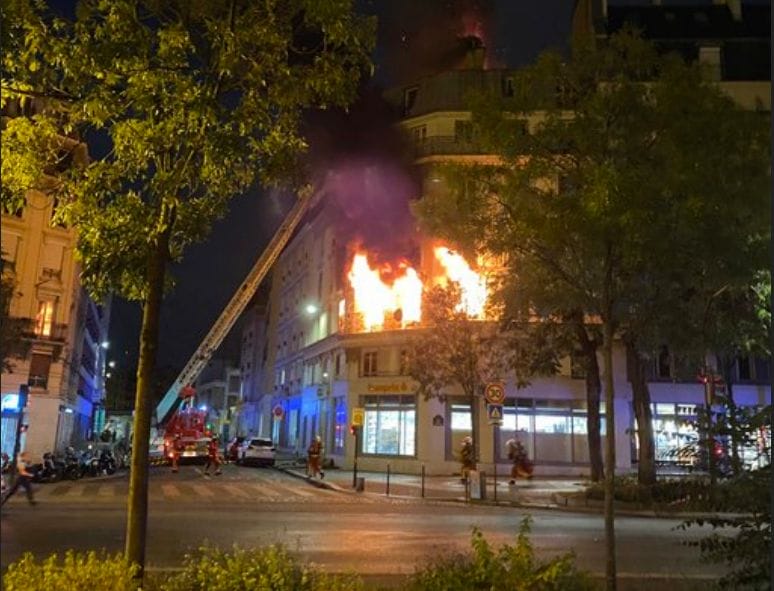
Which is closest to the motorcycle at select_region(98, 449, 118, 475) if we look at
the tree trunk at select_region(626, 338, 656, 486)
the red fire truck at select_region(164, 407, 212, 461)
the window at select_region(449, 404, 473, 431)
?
the red fire truck at select_region(164, 407, 212, 461)

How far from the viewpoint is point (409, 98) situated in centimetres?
3678

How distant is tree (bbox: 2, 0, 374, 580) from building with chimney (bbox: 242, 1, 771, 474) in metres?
20.0

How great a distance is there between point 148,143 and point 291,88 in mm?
1360

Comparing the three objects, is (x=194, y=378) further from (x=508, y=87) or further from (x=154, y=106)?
(x=154, y=106)

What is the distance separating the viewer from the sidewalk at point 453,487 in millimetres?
21094

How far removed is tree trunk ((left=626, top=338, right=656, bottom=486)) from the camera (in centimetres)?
2078

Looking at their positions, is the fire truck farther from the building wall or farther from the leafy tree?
the leafy tree

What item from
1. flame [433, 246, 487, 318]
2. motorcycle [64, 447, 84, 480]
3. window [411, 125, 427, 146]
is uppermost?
window [411, 125, 427, 146]

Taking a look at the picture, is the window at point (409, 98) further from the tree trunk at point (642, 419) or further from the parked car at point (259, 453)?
the tree trunk at point (642, 419)

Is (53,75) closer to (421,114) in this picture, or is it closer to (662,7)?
(421,114)

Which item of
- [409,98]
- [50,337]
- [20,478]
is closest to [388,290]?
[409,98]

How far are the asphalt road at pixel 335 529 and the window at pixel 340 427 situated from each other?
1459 centimetres

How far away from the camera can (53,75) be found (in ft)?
19.0

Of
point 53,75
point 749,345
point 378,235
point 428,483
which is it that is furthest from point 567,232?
point 378,235
